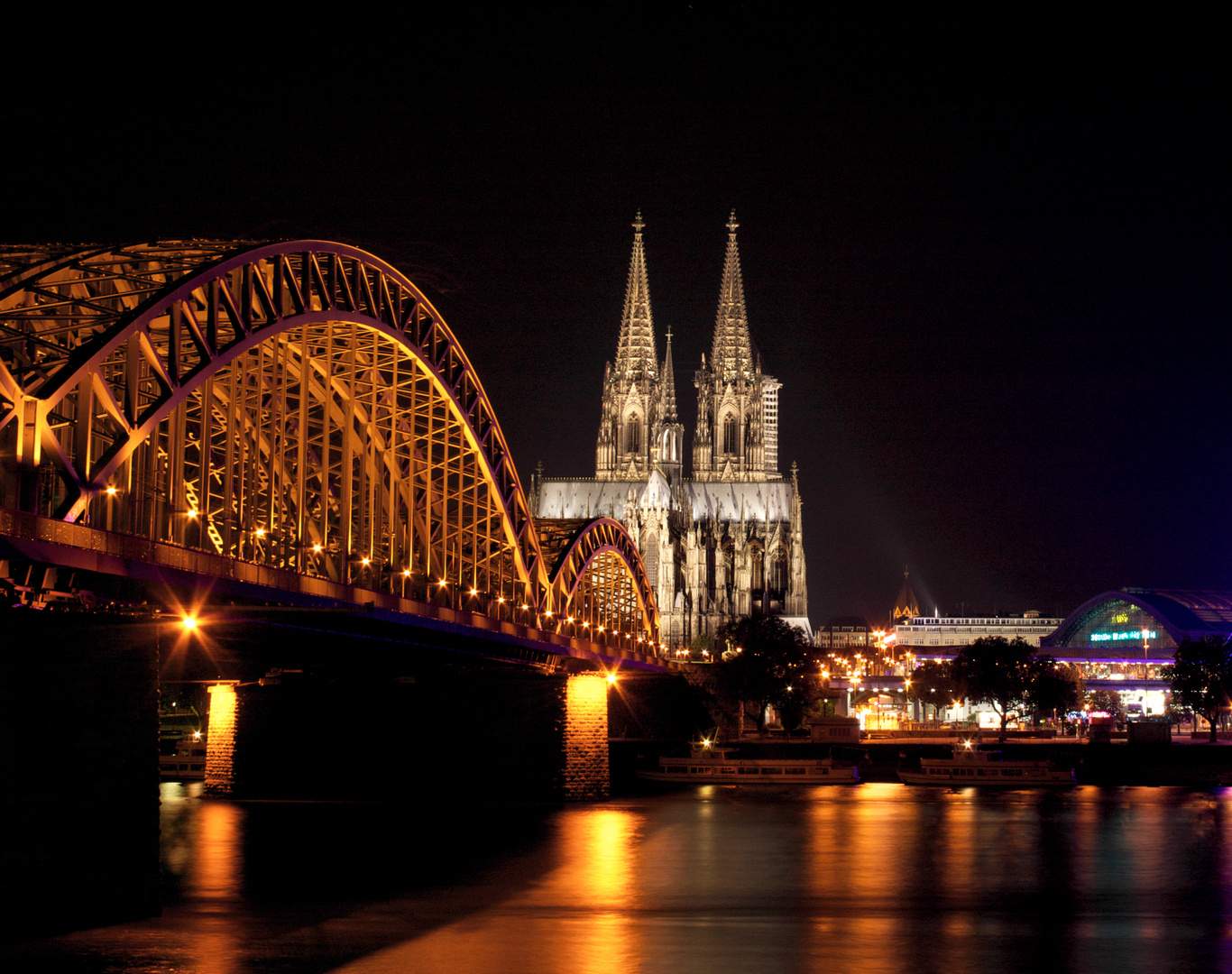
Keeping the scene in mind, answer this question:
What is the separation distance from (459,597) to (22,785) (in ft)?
109

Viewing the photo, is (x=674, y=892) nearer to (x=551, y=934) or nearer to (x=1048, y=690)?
(x=551, y=934)

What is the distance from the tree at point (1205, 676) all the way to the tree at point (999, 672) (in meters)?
12.0

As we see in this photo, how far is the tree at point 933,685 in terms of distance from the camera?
167000 mm

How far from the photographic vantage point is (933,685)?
173125 mm

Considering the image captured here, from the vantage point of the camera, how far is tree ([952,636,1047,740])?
133 meters

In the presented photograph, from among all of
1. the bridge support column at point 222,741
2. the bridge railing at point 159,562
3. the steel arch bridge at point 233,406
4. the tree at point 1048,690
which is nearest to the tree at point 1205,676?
the tree at point 1048,690

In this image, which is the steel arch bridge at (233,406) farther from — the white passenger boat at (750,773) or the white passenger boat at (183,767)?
the white passenger boat at (183,767)

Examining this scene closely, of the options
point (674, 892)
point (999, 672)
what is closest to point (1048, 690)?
point (999, 672)

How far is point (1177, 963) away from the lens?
3244cm

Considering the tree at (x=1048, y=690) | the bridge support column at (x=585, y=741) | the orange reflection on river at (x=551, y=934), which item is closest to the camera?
the orange reflection on river at (x=551, y=934)

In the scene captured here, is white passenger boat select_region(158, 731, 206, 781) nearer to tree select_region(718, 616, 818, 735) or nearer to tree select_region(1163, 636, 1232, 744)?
tree select_region(718, 616, 818, 735)

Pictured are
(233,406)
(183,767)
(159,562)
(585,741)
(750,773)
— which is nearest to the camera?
(159,562)

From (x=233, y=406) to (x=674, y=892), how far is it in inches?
703

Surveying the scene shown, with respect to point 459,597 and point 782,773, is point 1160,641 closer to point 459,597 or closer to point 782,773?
point 782,773
